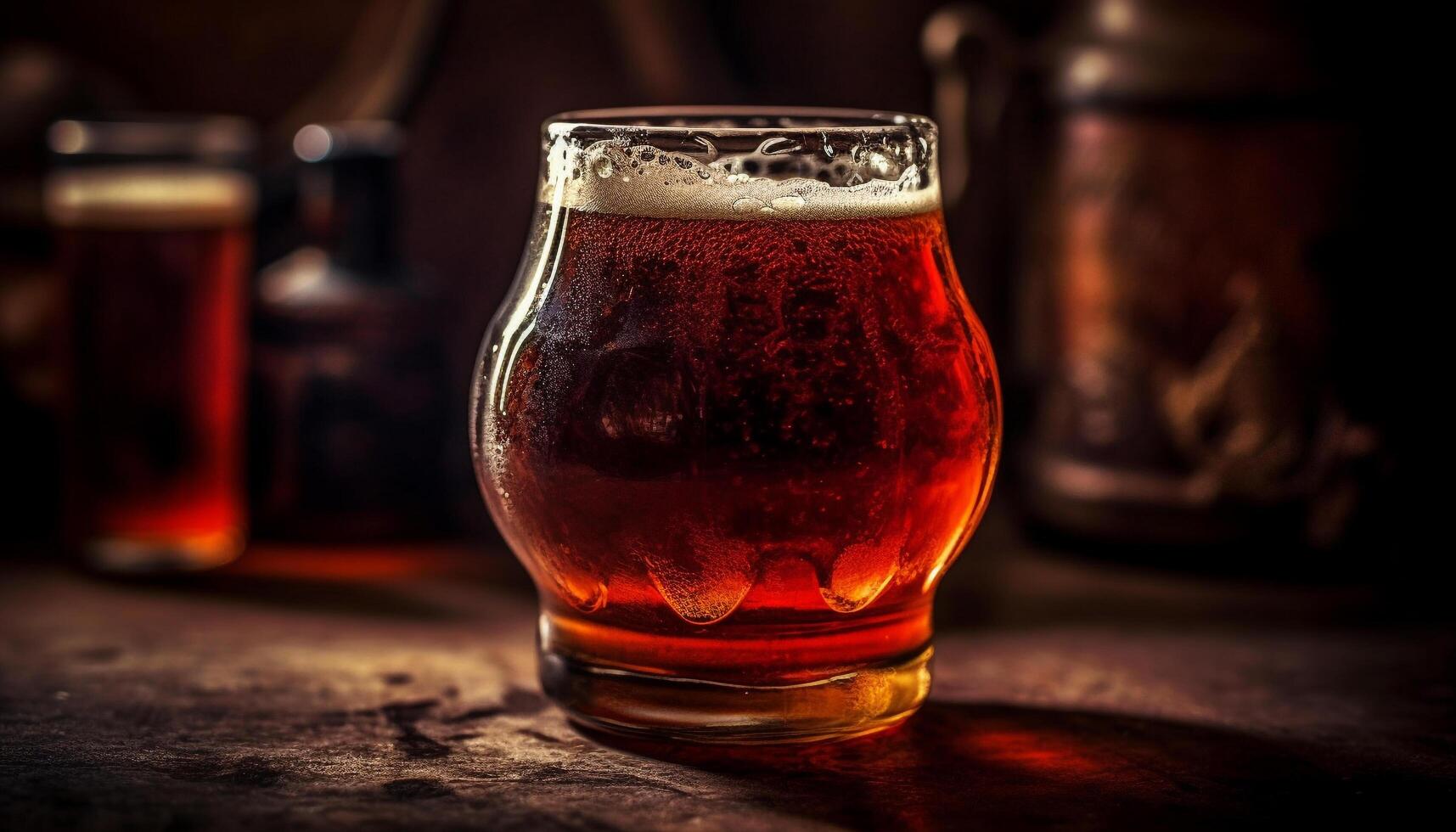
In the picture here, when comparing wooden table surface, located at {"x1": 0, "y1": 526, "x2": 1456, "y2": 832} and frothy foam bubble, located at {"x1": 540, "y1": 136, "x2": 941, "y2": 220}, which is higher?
frothy foam bubble, located at {"x1": 540, "y1": 136, "x2": 941, "y2": 220}

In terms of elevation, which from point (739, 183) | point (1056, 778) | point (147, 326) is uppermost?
point (739, 183)

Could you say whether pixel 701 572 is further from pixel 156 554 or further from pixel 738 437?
pixel 156 554

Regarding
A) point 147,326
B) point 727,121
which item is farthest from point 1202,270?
point 147,326

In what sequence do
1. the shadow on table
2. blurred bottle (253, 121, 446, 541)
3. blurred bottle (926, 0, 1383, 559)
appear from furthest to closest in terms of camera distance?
blurred bottle (253, 121, 446, 541)
blurred bottle (926, 0, 1383, 559)
the shadow on table

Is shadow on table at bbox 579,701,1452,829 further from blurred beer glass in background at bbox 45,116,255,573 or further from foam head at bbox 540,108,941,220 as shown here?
blurred beer glass in background at bbox 45,116,255,573

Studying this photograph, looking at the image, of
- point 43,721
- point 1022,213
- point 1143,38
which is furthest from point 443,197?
point 43,721

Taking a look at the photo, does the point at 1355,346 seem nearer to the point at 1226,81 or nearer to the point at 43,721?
the point at 1226,81

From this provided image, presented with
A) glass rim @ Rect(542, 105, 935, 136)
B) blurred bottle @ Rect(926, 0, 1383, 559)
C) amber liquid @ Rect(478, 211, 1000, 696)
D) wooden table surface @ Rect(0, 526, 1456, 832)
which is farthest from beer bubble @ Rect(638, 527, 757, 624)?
blurred bottle @ Rect(926, 0, 1383, 559)

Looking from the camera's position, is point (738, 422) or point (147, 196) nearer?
point (738, 422)

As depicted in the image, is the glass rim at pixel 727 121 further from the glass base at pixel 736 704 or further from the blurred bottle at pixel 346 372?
the blurred bottle at pixel 346 372
